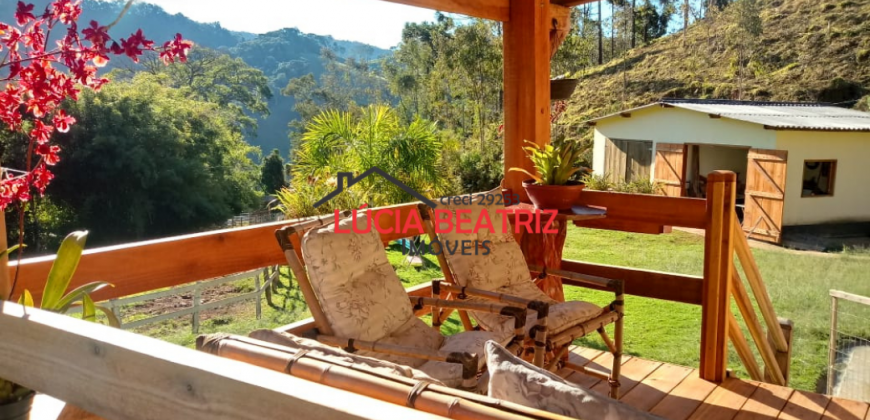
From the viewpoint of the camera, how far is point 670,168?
1202cm

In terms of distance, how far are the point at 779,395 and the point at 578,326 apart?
85 cm

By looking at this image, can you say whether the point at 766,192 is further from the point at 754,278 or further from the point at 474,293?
the point at 474,293

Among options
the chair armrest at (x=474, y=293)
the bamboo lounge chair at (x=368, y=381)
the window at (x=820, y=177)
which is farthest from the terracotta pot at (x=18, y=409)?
the window at (x=820, y=177)

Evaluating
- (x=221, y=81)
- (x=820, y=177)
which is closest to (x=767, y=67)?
(x=820, y=177)

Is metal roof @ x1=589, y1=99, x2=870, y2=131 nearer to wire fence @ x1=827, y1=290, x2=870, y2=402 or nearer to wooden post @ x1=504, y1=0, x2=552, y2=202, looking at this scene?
wire fence @ x1=827, y1=290, x2=870, y2=402

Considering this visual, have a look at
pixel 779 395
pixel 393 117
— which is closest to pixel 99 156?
pixel 393 117

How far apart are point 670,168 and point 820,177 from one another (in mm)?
2484

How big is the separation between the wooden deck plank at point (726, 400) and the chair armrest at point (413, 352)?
1.05m

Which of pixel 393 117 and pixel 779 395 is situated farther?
pixel 393 117

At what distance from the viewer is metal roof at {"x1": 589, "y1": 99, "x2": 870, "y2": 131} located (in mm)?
10281

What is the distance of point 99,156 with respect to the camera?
52.3ft

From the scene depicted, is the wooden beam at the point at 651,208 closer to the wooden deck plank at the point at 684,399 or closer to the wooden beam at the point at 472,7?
the wooden deck plank at the point at 684,399

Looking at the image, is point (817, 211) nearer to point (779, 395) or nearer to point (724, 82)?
point (724, 82)

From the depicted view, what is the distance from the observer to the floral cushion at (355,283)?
81.2 inches
